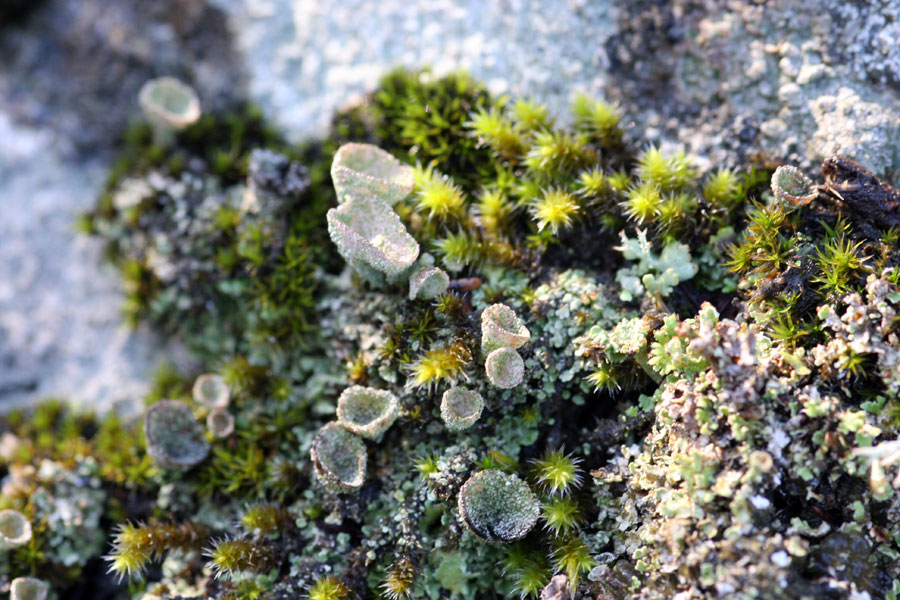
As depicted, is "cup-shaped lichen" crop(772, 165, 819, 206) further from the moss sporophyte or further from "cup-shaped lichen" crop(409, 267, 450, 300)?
"cup-shaped lichen" crop(409, 267, 450, 300)

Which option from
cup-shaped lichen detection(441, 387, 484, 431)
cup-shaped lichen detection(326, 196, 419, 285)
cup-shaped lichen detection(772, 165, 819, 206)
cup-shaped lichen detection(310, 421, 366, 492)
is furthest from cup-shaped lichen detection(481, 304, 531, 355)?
cup-shaped lichen detection(772, 165, 819, 206)

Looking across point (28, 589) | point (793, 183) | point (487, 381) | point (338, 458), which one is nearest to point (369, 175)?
point (487, 381)

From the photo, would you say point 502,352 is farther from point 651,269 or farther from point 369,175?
point 369,175

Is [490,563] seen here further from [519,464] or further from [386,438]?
[386,438]

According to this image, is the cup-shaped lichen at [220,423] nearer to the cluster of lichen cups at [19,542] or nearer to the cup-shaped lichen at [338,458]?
the cup-shaped lichen at [338,458]

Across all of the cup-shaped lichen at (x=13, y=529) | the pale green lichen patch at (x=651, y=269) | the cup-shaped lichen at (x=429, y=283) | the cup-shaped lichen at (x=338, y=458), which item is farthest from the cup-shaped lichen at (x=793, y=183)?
the cup-shaped lichen at (x=13, y=529)

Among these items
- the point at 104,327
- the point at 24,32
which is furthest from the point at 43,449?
the point at 24,32
